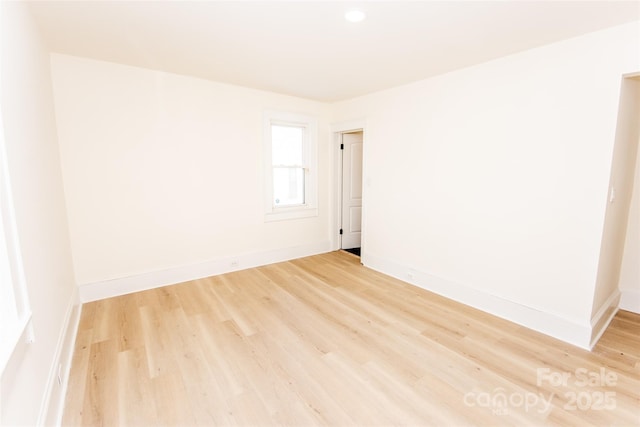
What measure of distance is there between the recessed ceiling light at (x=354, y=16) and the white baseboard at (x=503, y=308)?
2.78 meters

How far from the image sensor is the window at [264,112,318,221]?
14.4 feet

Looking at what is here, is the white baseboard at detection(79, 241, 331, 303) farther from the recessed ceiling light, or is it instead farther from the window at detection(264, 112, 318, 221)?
the recessed ceiling light

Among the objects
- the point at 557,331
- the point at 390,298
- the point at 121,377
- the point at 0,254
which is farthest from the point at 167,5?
the point at 557,331

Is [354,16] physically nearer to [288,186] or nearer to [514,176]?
[514,176]

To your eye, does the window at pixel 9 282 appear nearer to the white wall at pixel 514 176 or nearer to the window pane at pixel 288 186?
the window pane at pixel 288 186

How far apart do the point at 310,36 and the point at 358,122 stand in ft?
6.96

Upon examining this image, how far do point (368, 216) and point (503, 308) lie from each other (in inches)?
80.7

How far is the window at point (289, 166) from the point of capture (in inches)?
173

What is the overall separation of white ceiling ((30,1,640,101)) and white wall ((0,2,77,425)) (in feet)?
1.45

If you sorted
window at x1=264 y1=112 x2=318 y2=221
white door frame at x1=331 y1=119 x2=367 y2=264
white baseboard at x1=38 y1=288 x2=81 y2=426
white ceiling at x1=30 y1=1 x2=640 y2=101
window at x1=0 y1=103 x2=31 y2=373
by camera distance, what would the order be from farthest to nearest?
white door frame at x1=331 y1=119 x2=367 y2=264 → window at x1=264 y1=112 x2=318 y2=221 → white ceiling at x1=30 y1=1 x2=640 y2=101 → white baseboard at x1=38 y1=288 x2=81 y2=426 → window at x1=0 y1=103 x2=31 y2=373

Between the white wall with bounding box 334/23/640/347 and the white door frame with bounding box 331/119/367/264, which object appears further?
the white door frame with bounding box 331/119/367/264

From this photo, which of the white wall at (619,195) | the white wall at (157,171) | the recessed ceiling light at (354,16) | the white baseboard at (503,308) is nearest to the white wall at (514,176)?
the white baseboard at (503,308)

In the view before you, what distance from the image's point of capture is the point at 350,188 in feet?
17.1

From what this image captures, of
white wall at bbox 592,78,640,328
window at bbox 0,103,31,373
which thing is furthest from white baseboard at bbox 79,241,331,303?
white wall at bbox 592,78,640,328
